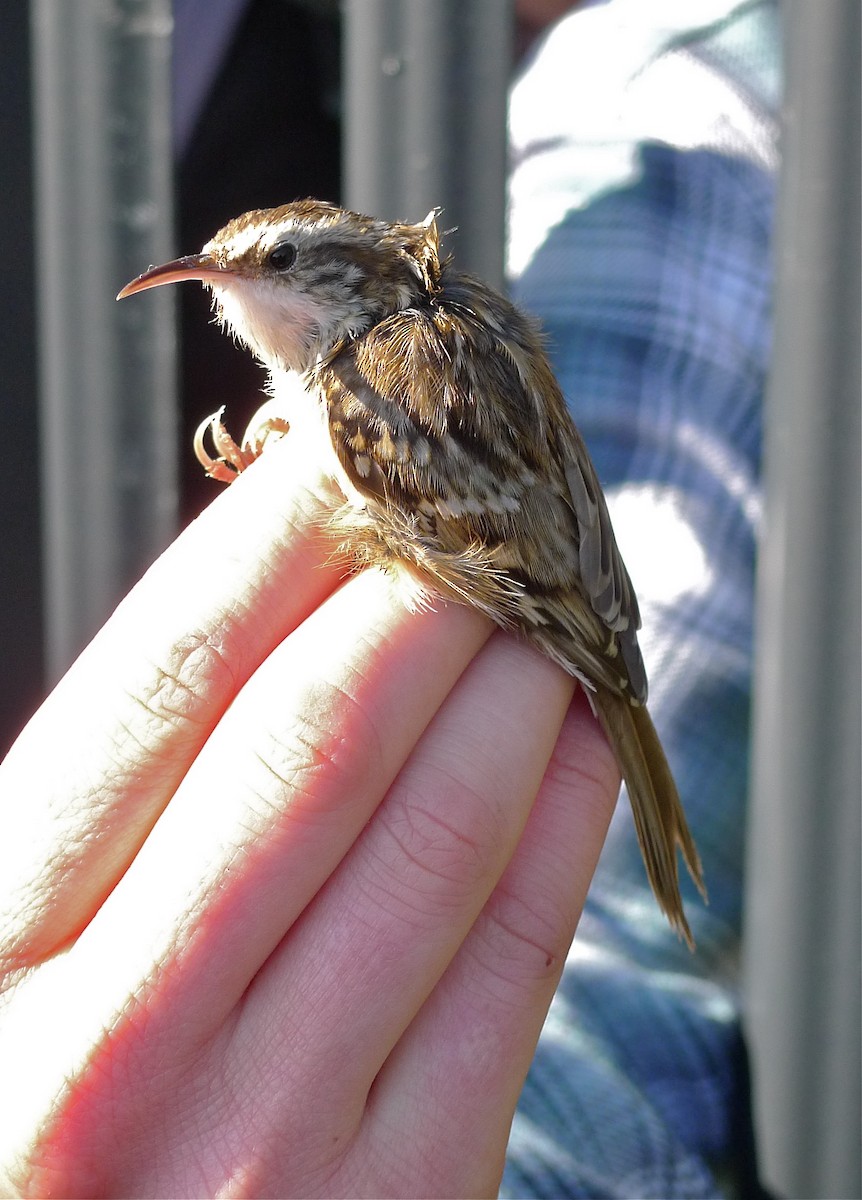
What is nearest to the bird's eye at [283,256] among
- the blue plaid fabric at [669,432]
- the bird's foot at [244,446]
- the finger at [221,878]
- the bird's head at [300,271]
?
the bird's head at [300,271]

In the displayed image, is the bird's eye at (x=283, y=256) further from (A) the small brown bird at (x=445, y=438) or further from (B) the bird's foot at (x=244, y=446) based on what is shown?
(B) the bird's foot at (x=244, y=446)

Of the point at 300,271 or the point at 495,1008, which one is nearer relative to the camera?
the point at 495,1008

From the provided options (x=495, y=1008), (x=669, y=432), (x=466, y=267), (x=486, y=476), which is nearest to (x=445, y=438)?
(x=486, y=476)

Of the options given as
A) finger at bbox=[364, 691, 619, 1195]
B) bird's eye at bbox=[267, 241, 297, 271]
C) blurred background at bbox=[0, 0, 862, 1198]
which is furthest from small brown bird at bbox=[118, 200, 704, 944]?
blurred background at bbox=[0, 0, 862, 1198]

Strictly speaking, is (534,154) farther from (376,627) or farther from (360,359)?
(376,627)

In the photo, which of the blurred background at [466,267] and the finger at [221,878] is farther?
the blurred background at [466,267]

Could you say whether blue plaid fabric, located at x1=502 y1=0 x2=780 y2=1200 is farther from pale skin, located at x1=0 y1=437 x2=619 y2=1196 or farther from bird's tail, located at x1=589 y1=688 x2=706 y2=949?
pale skin, located at x1=0 y1=437 x2=619 y2=1196

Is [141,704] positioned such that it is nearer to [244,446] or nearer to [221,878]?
[221,878]
